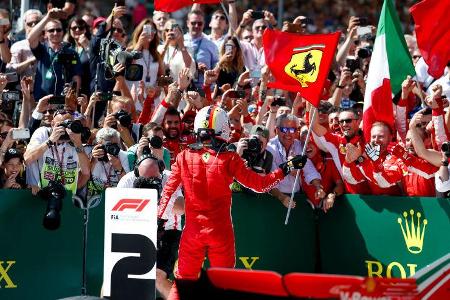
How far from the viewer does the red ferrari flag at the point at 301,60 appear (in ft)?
44.3

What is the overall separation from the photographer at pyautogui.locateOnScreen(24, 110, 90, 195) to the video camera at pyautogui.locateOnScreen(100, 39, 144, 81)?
149 centimetres

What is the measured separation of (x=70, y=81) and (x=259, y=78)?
2505mm

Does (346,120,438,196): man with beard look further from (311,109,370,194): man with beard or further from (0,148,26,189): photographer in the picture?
(0,148,26,189): photographer

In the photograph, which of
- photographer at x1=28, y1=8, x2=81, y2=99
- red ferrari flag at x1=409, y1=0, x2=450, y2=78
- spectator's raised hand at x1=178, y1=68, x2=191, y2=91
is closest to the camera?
red ferrari flag at x1=409, y1=0, x2=450, y2=78

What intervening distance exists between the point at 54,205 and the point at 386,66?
4.11m

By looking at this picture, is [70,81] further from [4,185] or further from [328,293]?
[328,293]

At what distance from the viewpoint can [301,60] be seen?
1377cm

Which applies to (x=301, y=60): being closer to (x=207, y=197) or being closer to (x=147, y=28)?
(x=207, y=197)

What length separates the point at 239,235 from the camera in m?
13.9

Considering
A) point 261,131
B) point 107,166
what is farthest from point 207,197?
point 261,131

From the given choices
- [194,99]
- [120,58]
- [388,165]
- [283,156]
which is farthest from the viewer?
[194,99]

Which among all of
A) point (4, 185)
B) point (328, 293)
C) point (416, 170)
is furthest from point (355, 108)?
point (328, 293)

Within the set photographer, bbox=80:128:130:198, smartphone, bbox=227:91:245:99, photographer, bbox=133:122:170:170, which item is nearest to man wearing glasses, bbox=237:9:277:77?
smartphone, bbox=227:91:245:99

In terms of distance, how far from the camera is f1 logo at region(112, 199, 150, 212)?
1041 centimetres
